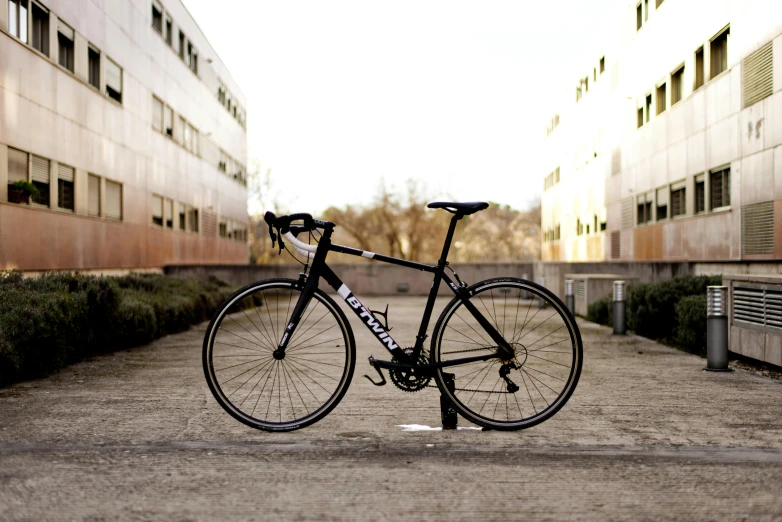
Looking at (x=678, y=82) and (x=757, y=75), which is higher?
(x=678, y=82)

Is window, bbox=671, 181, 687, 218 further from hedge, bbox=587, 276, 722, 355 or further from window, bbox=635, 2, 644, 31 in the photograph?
hedge, bbox=587, 276, 722, 355

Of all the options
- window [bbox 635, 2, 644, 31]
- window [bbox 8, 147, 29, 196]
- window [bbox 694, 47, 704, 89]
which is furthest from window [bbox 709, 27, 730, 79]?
window [bbox 8, 147, 29, 196]

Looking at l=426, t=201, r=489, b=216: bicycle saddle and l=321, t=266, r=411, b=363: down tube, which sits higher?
l=426, t=201, r=489, b=216: bicycle saddle

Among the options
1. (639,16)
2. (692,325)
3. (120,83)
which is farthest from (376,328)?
(639,16)


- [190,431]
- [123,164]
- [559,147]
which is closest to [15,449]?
[190,431]

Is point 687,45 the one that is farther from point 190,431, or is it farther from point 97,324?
point 190,431

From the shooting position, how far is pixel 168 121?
96.2ft

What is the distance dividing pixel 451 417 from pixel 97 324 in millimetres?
6146

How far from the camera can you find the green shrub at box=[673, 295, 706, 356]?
998cm

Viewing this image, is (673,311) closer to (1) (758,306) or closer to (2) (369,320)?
(1) (758,306)

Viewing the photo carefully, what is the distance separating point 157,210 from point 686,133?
55.3 ft

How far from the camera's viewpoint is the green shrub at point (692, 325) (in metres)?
9.98

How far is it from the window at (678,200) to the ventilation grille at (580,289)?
4.45 m

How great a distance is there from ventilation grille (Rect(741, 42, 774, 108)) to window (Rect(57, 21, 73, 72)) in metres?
15.0
